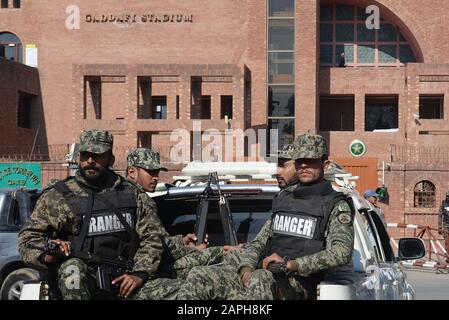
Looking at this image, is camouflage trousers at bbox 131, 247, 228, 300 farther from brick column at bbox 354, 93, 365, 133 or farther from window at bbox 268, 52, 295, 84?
brick column at bbox 354, 93, 365, 133

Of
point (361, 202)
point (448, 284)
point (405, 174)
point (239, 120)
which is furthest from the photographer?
point (239, 120)

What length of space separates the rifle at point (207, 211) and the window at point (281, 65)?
3661cm

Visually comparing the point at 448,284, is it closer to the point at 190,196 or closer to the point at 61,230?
the point at 190,196

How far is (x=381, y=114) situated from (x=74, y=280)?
44.2m

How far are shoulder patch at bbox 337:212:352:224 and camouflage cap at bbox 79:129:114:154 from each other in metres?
1.44

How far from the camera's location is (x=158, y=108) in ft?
154

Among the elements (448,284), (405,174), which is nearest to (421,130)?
(405,174)

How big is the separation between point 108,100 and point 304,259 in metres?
41.1

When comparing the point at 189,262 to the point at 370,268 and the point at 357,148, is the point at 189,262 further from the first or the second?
the point at 357,148

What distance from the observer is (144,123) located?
42625mm

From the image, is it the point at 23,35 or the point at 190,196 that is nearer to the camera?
the point at 190,196

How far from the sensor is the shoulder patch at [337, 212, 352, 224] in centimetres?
526

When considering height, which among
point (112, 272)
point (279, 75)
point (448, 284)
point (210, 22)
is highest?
point (210, 22)

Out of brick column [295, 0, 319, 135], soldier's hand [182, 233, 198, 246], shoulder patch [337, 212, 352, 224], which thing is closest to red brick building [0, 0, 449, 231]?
brick column [295, 0, 319, 135]
